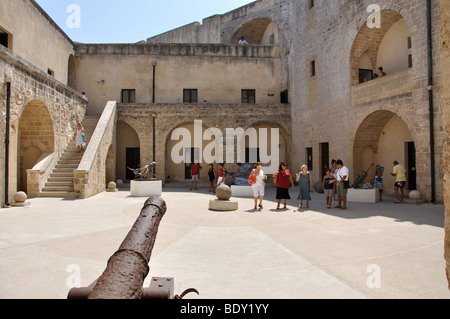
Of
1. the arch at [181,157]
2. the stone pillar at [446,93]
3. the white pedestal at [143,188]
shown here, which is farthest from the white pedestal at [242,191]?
the stone pillar at [446,93]

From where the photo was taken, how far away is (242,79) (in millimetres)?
22609

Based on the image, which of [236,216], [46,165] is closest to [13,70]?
[46,165]

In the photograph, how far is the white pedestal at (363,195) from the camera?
1174cm

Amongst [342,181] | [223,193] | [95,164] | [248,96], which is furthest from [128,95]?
[342,181]

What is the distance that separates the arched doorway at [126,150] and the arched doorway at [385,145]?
43.0 ft

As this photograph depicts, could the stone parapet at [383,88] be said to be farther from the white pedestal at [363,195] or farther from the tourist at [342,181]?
Result: the tourist at [342,181]

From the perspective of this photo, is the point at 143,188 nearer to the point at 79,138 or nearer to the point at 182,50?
the point at 79,138

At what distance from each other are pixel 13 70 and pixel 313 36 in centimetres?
1394

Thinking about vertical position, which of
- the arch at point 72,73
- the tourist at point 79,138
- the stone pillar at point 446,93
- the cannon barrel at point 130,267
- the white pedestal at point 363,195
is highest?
the arch at point 72,73

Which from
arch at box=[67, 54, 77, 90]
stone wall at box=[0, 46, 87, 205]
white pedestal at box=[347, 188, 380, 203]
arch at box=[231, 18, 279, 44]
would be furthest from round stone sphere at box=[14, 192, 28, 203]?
arch at box=[231, 18, 279, 44]

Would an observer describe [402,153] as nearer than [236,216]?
No

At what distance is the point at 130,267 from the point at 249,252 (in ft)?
10.3

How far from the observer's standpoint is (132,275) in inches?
95.1
